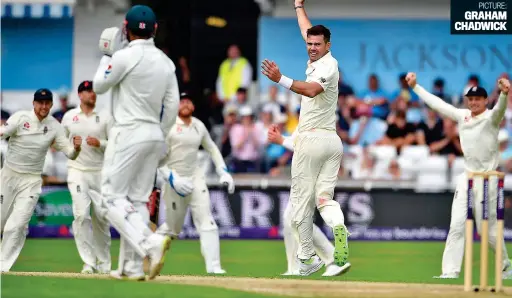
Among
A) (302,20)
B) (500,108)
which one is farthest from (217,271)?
(500,108)

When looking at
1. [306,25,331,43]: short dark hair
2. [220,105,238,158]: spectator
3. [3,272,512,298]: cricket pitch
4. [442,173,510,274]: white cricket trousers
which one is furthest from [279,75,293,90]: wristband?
[220,105,238,158]: spectator

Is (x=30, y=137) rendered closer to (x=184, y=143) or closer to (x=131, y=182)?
(x=184, y=143)

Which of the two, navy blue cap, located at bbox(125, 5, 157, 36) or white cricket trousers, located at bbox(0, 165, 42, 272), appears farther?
white cricket trousers, located at bbox(0, 165, 42, 272)

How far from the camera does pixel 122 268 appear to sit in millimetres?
12250

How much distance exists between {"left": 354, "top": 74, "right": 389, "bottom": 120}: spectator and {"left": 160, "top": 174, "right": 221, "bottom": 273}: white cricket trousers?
23.7ft

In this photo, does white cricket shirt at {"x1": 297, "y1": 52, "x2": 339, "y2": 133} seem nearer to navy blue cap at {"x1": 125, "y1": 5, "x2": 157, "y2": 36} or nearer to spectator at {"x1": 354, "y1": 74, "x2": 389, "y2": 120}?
navy blue cap at {"x1": 125, "y1": 5, "x2": 157, "y2": 36}

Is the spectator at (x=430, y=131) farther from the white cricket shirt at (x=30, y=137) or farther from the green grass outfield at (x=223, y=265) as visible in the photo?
the white cricket shirt at (x=30, y=137)

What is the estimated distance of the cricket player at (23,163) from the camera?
53.3 feet

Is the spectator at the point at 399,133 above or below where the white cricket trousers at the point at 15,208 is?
above

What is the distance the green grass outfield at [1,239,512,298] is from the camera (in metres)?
11.5

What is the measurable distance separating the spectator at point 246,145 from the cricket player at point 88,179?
20.7 feet

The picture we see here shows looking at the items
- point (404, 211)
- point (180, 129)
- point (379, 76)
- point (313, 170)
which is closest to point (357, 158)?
point (404, 211)

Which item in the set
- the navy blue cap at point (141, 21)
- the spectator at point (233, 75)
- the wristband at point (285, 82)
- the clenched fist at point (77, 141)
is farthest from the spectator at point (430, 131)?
the navy blue cap at point (141, 21)

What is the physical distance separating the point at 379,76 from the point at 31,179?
11004 mm
